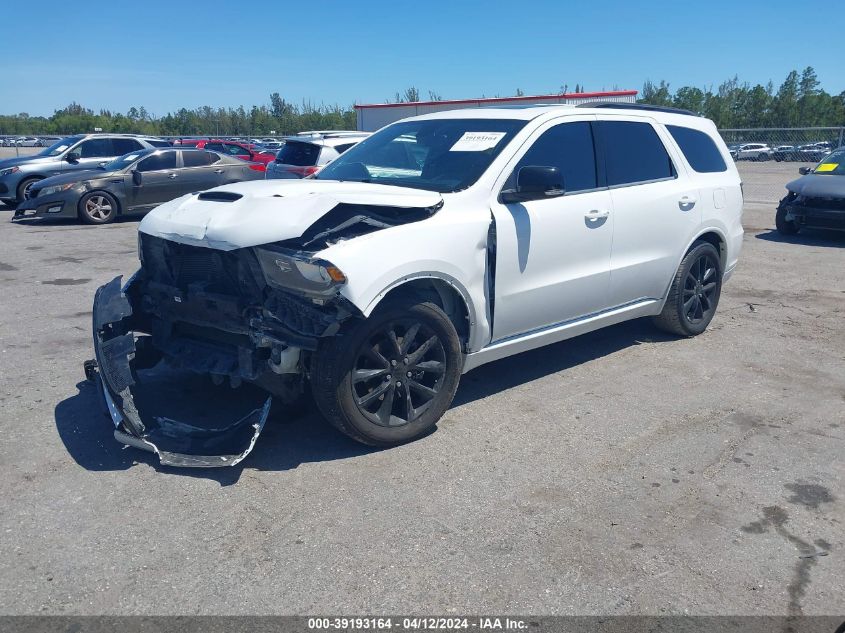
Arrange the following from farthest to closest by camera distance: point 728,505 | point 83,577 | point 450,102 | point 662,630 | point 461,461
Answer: point 450,102 → point 461,461 → point 728,505 → point 83,577 → point 662,630

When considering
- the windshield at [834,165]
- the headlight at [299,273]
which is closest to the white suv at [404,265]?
the headlight at [299,273]

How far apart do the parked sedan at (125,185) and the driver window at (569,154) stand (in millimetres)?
10446

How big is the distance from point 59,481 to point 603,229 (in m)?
3.79

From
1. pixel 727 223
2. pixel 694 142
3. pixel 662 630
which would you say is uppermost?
pixel 694 142

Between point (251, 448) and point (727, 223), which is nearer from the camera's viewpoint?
point (251, 448)

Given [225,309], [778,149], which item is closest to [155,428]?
[225,309]

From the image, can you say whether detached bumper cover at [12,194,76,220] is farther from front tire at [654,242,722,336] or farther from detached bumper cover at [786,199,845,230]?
detached bumper cover at [786,199,845,230]

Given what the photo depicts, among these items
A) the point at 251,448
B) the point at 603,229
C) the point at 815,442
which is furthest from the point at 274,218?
the point at 815,442

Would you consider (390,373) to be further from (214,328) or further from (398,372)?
(214,328)

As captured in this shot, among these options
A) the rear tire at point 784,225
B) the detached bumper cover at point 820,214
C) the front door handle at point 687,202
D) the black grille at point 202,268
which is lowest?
the rear tire at point 784,225

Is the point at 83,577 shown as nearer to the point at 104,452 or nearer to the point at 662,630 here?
the point at 104,452

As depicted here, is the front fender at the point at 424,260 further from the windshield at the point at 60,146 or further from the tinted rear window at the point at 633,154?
the windshield at the point at 60,146

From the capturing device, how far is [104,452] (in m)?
4.18

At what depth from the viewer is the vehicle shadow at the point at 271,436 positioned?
406cm
